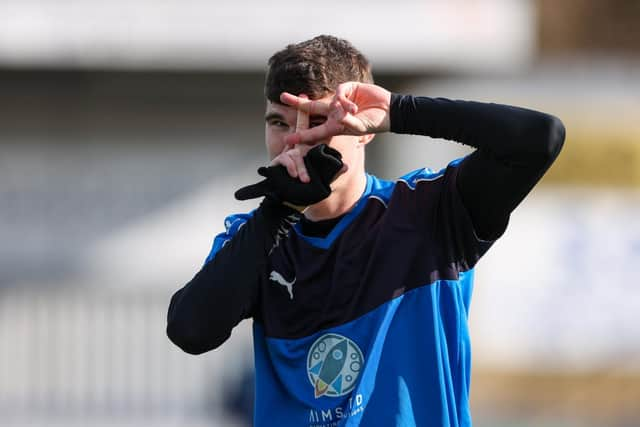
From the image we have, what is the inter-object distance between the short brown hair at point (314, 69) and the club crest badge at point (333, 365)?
29.1 inches

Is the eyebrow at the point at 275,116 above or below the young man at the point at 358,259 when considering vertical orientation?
above

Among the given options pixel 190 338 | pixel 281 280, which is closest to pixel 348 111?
pixel 281 280

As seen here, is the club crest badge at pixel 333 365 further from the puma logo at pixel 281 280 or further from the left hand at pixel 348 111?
the left hand at pixel 348 111

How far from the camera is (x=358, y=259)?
12.1 ft

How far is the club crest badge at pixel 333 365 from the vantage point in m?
3.57

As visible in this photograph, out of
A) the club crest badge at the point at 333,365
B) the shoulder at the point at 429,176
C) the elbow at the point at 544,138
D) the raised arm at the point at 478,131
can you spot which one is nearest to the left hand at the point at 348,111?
the raised arm at the point at 478,131

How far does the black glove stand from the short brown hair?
0.90 ft

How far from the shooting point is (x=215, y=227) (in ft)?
40.3

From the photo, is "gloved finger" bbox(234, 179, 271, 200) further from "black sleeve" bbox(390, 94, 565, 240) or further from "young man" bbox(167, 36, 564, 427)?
"black sleeve" bbox(390, 94, 565, 240)

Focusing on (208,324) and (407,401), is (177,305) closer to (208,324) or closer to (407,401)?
(208,324)

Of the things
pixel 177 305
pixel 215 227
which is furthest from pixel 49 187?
pixel 177 305

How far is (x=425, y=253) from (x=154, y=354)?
8617 millimetres

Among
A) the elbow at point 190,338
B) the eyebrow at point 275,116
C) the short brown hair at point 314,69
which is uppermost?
the short brown hair at point 314,69

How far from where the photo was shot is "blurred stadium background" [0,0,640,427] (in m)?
11.5
